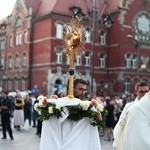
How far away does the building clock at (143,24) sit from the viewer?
49819mm

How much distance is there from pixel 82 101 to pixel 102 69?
139 ft

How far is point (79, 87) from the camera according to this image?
21.9ft

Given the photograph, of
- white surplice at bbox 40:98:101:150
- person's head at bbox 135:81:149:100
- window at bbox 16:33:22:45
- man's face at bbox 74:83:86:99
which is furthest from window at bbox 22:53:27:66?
white surplice at bbox 40:98:101:150

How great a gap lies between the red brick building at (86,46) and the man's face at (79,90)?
119 ft

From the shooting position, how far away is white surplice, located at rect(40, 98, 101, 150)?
6.28 metres

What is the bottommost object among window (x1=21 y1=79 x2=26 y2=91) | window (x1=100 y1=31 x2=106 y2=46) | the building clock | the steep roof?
window (x1=21 y1=79 x2=26 y2=91)

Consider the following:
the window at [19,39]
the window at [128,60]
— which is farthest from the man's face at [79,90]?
the window at [19,39]

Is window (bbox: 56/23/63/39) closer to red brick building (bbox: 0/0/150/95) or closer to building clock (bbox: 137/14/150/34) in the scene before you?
red brick building (bbox: 0/0/150/95)

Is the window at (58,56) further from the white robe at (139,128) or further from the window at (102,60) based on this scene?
the white robe at (139,128)

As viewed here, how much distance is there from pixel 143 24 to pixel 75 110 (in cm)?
4492

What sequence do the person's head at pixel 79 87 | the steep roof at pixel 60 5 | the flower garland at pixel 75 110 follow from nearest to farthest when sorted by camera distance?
the flower garland at pixel 75 110, the person's head at pixel 79 87, the steep roof at pixel 60 5

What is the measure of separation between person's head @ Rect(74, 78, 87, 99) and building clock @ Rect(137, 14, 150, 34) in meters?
43.8

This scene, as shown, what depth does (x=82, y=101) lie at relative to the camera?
6.51 meters

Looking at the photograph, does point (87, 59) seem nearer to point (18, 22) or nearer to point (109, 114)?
point (18, 22)
